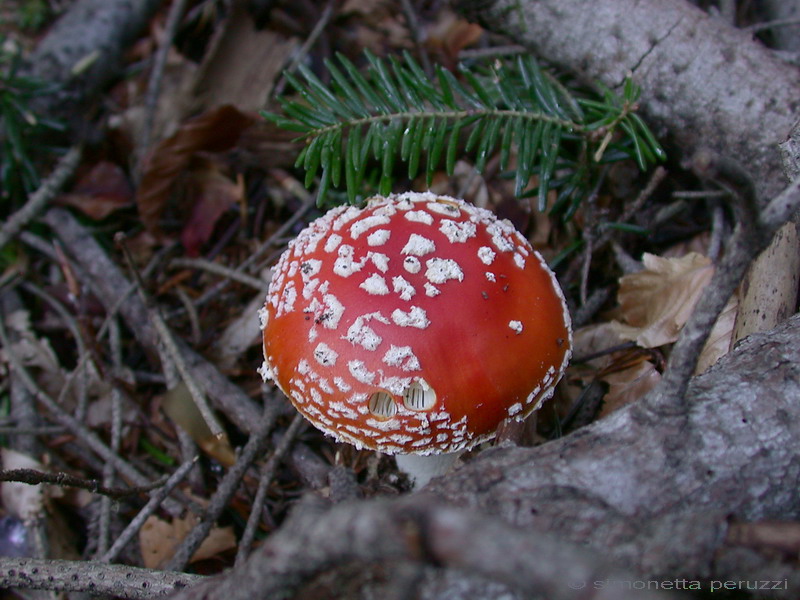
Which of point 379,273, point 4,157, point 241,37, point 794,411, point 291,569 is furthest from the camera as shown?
point 241,37

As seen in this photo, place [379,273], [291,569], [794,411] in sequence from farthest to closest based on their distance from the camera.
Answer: [379,273] < [794,411] < [291,569]

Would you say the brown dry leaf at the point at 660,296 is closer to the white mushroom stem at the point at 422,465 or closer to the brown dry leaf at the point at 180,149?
the white mushroom stem at the point at 422,465

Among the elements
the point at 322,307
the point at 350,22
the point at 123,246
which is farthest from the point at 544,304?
the point at 350,22

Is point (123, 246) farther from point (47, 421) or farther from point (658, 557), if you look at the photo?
point (658, 557)

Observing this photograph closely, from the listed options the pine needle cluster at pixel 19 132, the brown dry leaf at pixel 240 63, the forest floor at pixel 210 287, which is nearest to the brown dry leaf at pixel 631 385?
the forest floor at pixel 210 287

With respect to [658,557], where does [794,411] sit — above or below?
above

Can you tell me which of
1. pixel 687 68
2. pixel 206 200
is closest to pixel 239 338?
pixel 206 200

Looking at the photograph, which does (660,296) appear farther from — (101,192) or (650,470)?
(101,192)

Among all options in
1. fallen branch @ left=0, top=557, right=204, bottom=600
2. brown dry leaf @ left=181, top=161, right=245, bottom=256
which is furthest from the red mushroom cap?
brown dry leaf @ left=181, top=161, right=245, bottom=256
